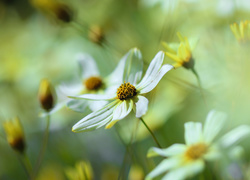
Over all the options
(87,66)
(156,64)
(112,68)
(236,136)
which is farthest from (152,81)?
(112,68)

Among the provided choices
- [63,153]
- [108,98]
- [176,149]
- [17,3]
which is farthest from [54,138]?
[17,3]

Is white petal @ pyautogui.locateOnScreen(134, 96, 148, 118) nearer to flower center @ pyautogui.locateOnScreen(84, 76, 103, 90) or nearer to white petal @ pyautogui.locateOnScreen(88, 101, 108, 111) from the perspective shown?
white petal @ pyautogui.locateOnScreen(88, 101, 108, 111)

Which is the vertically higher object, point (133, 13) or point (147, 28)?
point (133, 13)

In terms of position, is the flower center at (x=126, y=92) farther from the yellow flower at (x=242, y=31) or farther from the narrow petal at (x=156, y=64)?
the yellow flower at (x=242, y=31)

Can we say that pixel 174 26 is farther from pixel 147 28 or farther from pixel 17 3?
pixel 17 3

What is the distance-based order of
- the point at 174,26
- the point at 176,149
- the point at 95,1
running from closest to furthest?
the point at 176,149 < the point at 174,26 < the point at 95,1

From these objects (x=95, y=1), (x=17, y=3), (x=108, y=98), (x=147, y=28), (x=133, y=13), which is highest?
(x=17, y=3)
